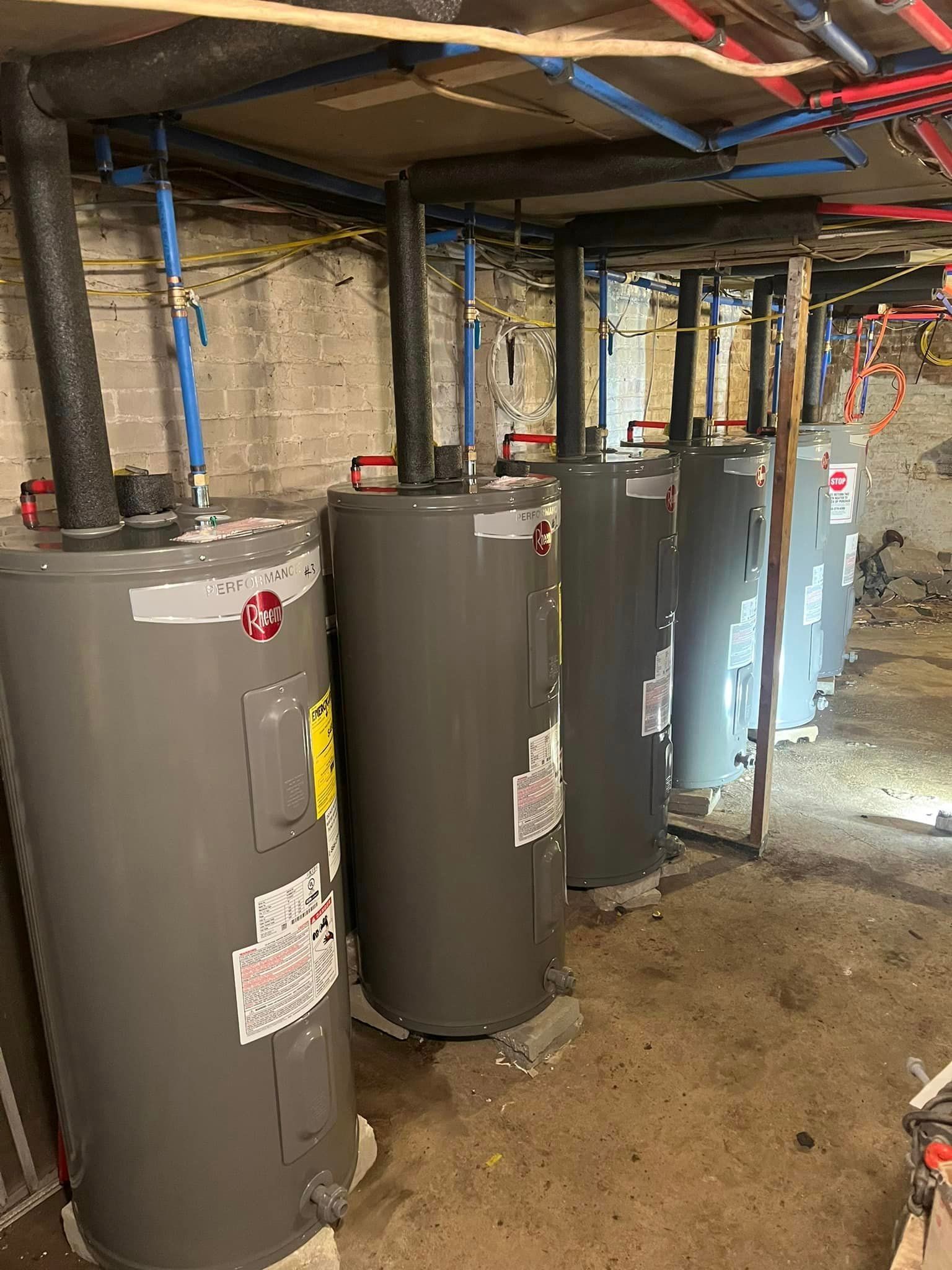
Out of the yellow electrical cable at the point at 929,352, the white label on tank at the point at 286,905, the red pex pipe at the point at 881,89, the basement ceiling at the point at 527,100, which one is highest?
the basement ceiling at the point at 527,100

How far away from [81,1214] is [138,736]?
0.98m

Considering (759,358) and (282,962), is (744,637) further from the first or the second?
(282,962)

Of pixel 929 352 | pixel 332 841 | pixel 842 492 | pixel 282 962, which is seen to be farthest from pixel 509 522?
pixel 929 352

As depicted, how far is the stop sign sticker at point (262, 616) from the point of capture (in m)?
1.33

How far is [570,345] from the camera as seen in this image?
2.69 meters

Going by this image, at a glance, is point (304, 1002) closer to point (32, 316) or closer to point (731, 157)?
point (32, 316)

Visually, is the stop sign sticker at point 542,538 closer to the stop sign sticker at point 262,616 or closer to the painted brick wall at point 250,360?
the stop sign sticker at point 262,616

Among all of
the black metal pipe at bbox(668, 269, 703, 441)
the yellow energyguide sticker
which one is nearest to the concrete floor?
the yellow energyguide sticker

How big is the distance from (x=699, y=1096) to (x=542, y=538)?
1.36 metres

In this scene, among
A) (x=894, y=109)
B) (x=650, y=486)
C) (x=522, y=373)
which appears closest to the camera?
(x=894, y=109)

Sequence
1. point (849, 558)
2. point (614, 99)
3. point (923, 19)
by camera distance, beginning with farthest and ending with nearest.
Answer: point (849, 558)
point (614, 99)
point (923, 19)

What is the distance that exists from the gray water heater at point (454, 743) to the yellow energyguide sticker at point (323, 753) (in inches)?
15.2

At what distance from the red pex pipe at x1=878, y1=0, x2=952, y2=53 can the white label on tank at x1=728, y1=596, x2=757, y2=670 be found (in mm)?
2262

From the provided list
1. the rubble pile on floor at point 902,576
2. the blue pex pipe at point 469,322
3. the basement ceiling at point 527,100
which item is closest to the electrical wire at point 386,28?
the basement ceiling at point 527,100
